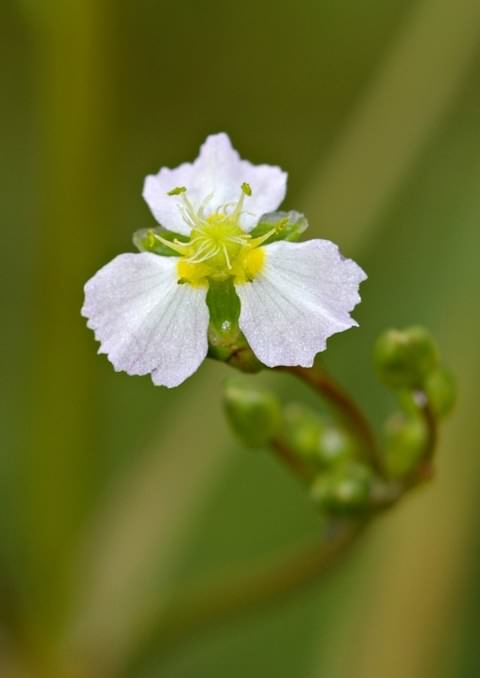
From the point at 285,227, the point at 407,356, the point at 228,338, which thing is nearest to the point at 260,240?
the point at 285,227

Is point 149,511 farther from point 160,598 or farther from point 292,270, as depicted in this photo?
point 292,270

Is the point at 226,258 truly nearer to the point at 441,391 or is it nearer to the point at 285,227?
the point at 285,227

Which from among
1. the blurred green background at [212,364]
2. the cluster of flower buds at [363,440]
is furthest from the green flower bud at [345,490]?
the blurred green background at [212,364]

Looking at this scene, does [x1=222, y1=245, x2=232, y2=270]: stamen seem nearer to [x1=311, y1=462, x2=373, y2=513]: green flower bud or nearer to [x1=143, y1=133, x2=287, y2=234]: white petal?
[x1=143, y1=133, x2=287, y2=234]: white petal

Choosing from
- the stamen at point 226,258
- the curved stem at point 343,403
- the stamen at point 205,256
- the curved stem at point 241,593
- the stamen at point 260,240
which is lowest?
the curved stem at point 241,593

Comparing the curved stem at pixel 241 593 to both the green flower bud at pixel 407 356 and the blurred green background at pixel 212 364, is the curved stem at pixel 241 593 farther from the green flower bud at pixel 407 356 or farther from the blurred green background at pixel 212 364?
the green flower bud at pixel 407 356

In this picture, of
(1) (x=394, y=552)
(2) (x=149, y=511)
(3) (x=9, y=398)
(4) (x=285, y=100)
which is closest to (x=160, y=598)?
(2) (x=149, y=511)

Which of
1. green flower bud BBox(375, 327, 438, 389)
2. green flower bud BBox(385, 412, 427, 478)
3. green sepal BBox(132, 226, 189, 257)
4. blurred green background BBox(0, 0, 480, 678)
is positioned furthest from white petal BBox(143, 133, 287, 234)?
blurred green background BBox(0, 0, 480, 678)
